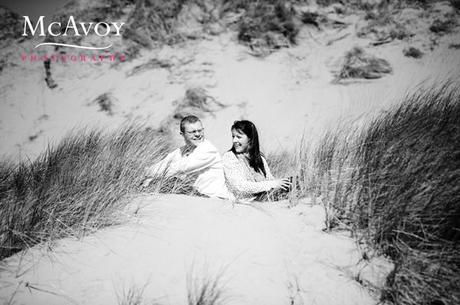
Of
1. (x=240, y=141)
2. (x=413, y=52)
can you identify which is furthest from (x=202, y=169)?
(x=413, y=52)

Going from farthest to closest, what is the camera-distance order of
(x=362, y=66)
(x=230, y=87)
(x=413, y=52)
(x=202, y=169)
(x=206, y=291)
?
1. (x=230, y=87)
2. (x=362, y=66)
3. (x=413, y=52)
4. (x=202, y=169)
5. (x=206, y=291)

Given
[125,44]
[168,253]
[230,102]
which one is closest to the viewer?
[168,253]

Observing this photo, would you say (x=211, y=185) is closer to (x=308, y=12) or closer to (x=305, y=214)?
(x=305, y=214)

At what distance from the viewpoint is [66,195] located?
93.4 inches

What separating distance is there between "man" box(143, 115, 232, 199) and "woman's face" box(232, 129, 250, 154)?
263 millimetres

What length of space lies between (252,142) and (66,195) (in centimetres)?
188

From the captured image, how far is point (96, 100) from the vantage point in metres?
Result: 12.2

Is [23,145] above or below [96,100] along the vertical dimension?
below

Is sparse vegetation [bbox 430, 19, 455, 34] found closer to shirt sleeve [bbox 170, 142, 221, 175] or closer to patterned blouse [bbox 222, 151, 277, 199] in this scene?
patterned blouse [bbox 222, 151, 277, 199]

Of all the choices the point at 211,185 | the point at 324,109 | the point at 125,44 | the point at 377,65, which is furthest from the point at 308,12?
the point at 211,185

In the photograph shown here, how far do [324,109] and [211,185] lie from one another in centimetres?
709

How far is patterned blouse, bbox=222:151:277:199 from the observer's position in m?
3.10

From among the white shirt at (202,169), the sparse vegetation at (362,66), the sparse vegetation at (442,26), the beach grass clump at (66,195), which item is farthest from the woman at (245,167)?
the sparse vegetation at (442,26)

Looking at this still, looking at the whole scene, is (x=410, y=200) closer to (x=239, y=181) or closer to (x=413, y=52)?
(x=239, y=181)
